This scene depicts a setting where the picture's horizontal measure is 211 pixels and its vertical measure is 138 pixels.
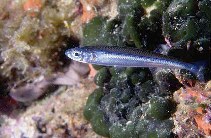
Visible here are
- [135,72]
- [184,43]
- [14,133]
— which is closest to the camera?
[184,43]

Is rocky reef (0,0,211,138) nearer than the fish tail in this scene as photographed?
No

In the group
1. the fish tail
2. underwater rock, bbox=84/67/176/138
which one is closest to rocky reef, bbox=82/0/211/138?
underwater rock, bbox=84/67/176/138

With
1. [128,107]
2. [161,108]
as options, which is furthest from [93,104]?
[161,108]

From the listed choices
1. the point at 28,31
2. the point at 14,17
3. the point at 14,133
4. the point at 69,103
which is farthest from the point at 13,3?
the point at 14,133

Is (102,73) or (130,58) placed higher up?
(130,58)

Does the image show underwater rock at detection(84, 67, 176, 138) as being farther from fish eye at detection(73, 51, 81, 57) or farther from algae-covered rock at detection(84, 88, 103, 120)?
fish eye at detection(73, 51, 81, 57)

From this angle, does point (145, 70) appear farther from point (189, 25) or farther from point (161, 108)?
point (189, 25)

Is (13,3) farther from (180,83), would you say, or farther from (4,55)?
(180,83)

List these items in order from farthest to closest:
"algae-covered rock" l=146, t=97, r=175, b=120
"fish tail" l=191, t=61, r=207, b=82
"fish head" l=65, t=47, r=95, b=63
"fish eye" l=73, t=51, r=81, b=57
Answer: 1. "algae-covered rock" l=146, t=97, r=175, b=120
2. "fish eye" l=73, t=51, r=81, b=57
3. "fish head" l=65, t=47, r=95, b=63
4. "fish tail" l=191, t=61, r=207, b=82
